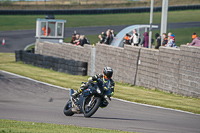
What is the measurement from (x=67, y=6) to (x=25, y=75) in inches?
1524

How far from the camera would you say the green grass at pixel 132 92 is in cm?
1303

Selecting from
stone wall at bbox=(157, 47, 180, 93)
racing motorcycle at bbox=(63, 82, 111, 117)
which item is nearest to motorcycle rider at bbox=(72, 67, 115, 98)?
racing motorcycle at bbox=(63, 82, 111, 117)

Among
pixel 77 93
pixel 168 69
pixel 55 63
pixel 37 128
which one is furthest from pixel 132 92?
pixel 37 128

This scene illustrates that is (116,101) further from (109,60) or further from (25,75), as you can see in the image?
(25,75)

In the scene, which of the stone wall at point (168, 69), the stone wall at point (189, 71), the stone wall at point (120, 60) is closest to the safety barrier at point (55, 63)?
the stone wall at point (120, 60)

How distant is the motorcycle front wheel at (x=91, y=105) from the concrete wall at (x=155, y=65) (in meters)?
6.01

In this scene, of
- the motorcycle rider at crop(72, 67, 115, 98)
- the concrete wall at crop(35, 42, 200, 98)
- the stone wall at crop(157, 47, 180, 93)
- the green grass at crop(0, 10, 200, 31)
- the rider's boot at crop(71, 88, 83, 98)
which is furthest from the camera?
the green grass at crop(0, 10, 200, 31)

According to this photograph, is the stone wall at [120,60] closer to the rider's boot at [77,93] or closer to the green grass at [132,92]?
the green grass at [132,92]

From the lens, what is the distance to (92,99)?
9406mm

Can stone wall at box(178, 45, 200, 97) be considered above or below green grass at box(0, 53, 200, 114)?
above

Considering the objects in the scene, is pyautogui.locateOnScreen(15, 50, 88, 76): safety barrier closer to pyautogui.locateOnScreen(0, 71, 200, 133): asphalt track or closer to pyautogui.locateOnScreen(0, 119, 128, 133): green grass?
pyautogui.locateOnScreen(0, 71, 200, 133): asphalt track

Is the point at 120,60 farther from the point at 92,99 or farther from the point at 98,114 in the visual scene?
the point at 92,99

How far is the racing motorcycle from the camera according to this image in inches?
364

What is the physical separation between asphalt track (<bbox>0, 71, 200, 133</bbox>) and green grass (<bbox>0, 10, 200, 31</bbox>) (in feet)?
117
